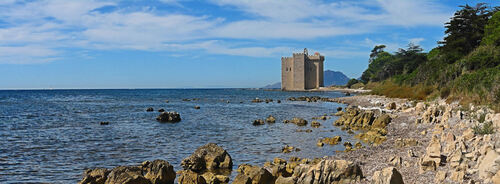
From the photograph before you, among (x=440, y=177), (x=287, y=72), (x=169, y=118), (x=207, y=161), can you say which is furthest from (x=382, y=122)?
(x=287, y=72)

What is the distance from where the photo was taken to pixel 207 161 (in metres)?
11.8

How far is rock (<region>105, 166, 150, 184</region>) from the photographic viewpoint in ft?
29.7

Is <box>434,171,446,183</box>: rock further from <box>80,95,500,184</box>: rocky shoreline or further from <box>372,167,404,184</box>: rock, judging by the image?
<box>372,167,404,184</box>: rock

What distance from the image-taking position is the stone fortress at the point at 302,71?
341 ft

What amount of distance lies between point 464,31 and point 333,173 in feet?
123

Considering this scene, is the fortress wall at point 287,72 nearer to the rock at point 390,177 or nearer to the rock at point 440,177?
the rock at point 440,177

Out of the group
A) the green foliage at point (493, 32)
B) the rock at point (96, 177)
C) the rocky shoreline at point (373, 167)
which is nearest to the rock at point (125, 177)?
the rocky shoreline at point (373, 167)

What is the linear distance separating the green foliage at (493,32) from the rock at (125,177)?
31405mm

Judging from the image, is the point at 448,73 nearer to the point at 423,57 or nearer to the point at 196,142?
the point at 196,142

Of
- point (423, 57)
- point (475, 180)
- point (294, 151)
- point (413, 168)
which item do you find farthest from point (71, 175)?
point (423, 57)

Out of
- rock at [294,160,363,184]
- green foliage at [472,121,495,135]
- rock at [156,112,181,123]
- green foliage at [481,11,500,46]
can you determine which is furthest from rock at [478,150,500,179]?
green foliage at [481,11,500,46]

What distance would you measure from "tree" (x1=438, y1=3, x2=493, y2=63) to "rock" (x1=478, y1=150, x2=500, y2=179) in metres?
33.0

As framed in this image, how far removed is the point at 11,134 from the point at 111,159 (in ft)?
36.4

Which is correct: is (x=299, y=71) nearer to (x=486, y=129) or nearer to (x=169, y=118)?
(x=169, y=118)
